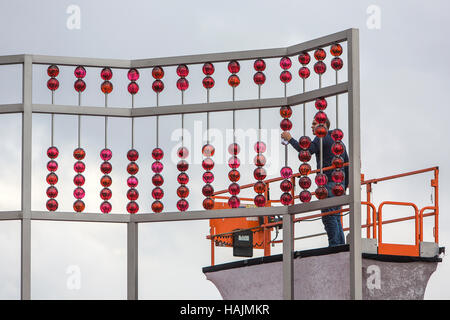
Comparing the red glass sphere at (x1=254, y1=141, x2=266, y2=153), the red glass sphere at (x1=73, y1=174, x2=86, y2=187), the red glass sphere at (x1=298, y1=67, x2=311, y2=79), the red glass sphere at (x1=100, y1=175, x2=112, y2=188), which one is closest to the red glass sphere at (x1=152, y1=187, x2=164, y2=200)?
the red glass sphere at (x1=100, y1=175, x2=112, y2=188)

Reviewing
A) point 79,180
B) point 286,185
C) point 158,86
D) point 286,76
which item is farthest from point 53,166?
point 286,76

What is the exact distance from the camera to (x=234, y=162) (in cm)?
1891

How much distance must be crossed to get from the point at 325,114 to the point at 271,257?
12.9 ft

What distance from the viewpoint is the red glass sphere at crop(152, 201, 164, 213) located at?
19.3 m

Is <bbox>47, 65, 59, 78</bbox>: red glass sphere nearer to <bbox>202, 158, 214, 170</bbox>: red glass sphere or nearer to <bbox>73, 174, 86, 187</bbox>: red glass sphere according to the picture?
<bbox>73, 174, 86, 187</bbox>: red glass sphere

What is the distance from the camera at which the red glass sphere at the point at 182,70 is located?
19.4 meters

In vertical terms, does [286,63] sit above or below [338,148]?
above

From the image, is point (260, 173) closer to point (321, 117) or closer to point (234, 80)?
point (321, 117)

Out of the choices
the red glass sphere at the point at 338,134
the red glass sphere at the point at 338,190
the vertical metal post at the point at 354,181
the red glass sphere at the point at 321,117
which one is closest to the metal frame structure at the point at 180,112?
the vertical metal post at the point at 354,181

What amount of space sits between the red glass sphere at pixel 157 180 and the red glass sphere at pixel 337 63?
2.83 m

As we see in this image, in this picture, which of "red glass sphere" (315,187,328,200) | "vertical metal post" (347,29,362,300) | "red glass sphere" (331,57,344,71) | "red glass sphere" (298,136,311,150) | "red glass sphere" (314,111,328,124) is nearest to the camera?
"vertical metal post" (347,29,362,300)

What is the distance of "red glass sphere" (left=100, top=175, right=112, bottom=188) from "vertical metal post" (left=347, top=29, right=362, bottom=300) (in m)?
3.48

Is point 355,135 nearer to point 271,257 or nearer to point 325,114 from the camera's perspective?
point 325,114

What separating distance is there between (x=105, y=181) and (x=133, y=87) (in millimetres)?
1338
